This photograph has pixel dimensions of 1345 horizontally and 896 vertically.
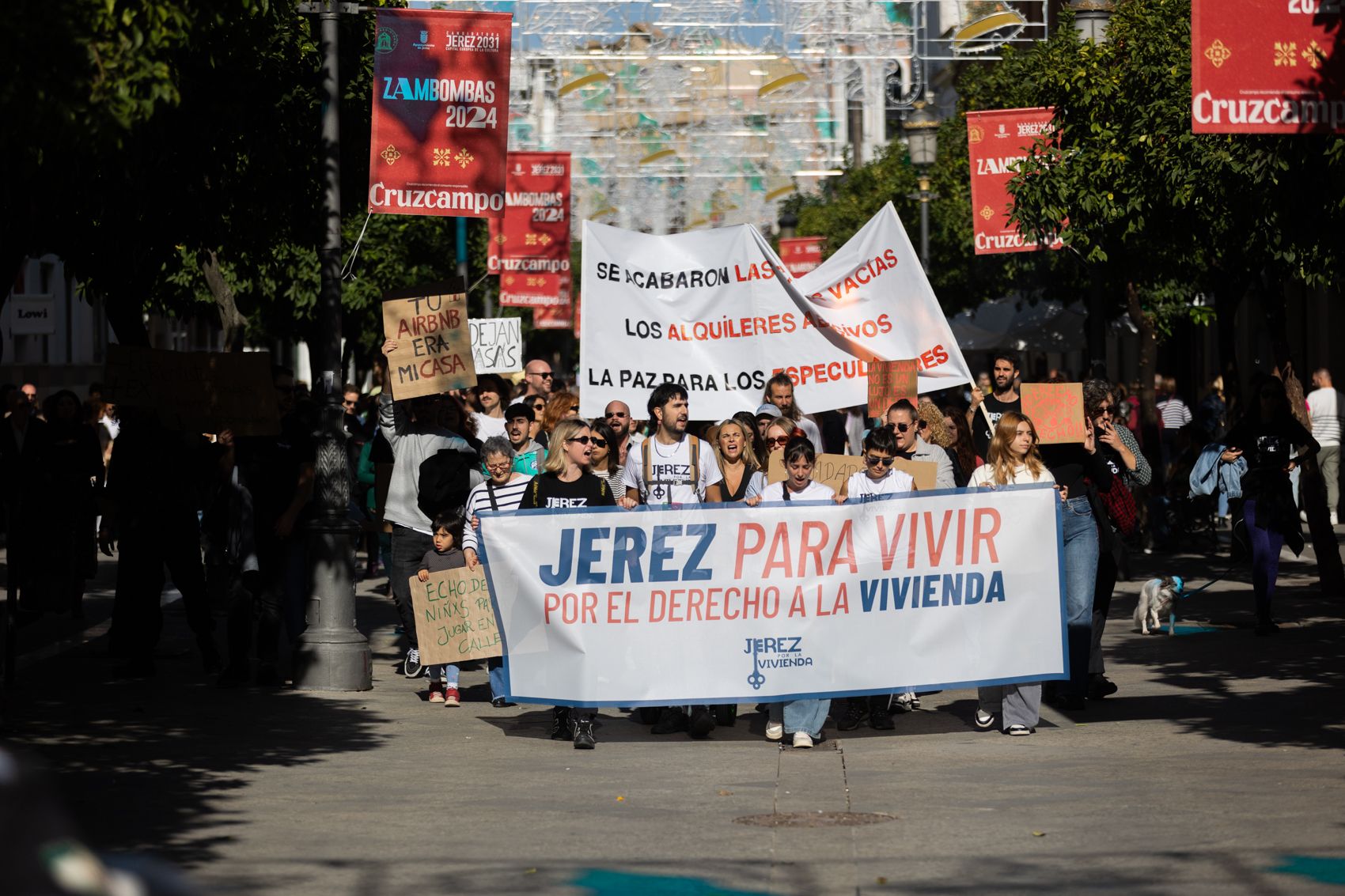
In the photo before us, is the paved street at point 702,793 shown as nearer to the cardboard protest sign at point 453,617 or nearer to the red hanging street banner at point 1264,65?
the cardboard protest sign at point 453,617

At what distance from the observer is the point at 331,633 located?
12.5 meters

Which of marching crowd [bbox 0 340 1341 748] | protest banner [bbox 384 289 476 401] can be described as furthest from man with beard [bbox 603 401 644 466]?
protest banner [bbox 384 289 476 401]

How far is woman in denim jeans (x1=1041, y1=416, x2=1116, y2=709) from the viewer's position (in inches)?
444

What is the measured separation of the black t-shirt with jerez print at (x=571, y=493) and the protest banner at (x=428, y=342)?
2.79 metres

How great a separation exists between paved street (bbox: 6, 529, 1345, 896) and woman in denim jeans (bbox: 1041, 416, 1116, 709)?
27cm

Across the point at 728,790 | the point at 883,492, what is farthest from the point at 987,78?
the point at 728,790

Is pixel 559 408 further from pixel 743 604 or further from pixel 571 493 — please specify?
pixel 743 604

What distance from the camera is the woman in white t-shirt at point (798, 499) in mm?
10445

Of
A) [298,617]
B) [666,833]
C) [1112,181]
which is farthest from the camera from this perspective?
[1112,181]

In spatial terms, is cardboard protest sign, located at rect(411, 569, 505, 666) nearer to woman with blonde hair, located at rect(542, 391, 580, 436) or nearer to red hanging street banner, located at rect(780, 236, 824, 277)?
woman with blonde hair, located at rect(542, 391, 580, 436)

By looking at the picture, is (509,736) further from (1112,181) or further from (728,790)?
(1112,181)

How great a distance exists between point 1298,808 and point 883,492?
3047mm

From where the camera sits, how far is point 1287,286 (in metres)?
32.8

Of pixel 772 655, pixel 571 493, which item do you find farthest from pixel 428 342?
pixel 772 655
